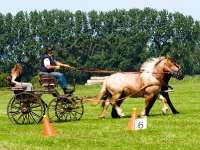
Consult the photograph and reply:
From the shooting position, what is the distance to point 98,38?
110 metres

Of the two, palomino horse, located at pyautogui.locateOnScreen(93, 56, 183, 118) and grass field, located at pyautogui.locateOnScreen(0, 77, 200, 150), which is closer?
grass field, located at pyautogui.locateOnScreen(0, 77, 200, 150)

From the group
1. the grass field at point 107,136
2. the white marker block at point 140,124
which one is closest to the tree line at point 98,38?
the grass field at point 107,136

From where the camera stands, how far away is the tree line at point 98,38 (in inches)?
4058

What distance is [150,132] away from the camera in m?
15.1

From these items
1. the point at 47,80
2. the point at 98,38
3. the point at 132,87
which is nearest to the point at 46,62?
the point at 47,80

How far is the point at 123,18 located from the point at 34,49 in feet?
63.4

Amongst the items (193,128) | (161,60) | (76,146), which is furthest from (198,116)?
(76,146)

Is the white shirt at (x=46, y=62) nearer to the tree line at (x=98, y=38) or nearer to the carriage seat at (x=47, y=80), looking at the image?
the carriage seat at (x=47, y=80)

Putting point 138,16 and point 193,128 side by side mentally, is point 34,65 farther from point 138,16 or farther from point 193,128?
point 193,128

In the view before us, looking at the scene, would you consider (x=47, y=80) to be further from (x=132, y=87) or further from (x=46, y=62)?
(x=132, y=87)

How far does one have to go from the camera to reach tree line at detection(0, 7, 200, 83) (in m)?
103

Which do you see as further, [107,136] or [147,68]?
[147,68]

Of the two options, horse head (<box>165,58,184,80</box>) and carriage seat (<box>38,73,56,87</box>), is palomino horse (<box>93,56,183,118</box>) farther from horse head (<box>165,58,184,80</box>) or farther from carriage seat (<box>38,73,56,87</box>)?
carriage seat (<box>38,73,56,87</box>)

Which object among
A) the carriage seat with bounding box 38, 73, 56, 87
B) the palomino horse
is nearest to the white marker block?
the palomino horse
